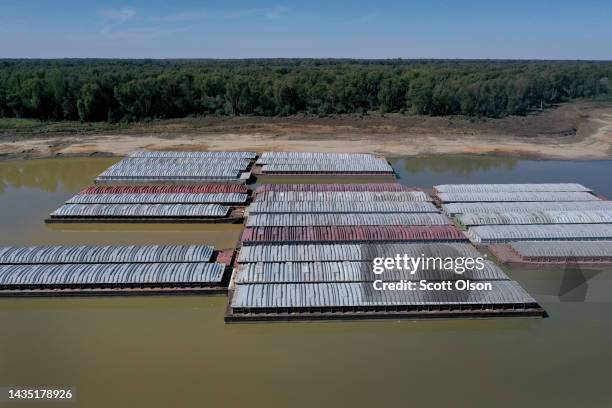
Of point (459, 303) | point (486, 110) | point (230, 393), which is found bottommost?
point (230, 393)

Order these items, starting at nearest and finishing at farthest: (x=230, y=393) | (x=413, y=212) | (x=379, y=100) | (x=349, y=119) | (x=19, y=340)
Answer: (x=230, y=393) → (x=19, y=340) → (x=413, y=212) → (x=349, y=119) → (x=379, y=100)

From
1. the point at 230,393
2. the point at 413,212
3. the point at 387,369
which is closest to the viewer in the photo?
the point at 230,393

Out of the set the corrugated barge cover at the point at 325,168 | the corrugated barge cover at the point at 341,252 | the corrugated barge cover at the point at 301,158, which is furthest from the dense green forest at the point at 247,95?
the corrugated barge cover at the point at 341,252

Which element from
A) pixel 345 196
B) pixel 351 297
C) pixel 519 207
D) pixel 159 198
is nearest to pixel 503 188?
pixel 519 207

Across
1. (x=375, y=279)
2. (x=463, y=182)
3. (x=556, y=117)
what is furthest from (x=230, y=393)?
(x=556, y=117)

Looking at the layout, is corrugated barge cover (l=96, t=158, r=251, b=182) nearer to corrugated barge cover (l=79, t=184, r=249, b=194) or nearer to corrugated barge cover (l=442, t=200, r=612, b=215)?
corrugated barge cover (l=79, t=184, r=249, b=194)

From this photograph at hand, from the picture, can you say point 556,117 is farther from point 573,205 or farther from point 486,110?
point 573,205

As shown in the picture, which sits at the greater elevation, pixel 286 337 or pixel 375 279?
pixel 375 279

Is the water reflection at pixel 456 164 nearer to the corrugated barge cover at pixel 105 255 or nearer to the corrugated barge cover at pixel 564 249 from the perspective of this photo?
the corrugated barge cover at pixel 564 249

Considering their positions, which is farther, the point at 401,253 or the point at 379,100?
the point at 379,100
